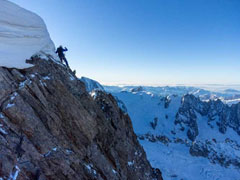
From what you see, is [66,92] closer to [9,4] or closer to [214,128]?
[9,4]

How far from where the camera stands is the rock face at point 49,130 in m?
8.02

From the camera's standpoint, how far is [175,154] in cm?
7425

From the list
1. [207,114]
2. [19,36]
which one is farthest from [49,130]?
[207,114]

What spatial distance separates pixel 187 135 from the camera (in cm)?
11188

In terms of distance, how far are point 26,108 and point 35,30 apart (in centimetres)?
1055

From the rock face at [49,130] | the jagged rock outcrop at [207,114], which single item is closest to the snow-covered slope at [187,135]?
the jagged rock outcrop at [207,114]

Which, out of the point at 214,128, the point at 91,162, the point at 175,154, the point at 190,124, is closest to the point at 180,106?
the point at 190,124

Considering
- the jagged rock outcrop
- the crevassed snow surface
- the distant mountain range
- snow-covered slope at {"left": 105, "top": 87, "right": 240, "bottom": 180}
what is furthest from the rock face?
the jagged rock outcrop

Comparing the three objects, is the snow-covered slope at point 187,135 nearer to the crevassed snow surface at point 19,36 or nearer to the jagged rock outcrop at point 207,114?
the jagged rock outcrop at point 207,114

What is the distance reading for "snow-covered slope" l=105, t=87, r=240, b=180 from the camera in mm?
62338

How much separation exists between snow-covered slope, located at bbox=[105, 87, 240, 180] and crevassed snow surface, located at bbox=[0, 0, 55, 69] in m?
59.5

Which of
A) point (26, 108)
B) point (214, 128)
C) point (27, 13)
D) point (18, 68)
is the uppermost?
point (27, 13)

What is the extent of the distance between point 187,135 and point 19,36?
419 feet

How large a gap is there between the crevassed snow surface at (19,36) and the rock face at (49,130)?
0.98 m
